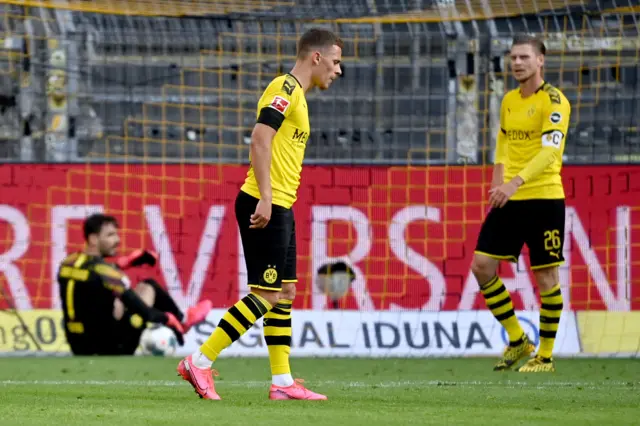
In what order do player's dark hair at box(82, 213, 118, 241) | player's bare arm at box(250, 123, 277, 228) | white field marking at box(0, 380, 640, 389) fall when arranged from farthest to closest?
player's dark hair at box(82, 213, 118, 241), white field marking at box(0, 380, 640, 389), player's bare arm at box(250, 123, 277, 228)

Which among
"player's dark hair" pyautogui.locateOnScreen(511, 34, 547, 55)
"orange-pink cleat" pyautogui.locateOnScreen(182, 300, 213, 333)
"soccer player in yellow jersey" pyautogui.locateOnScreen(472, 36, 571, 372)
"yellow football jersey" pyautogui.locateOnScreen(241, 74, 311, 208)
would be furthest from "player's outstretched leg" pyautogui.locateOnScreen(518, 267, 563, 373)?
"orange-pink cleat" pyautogui.locateOnScreen(182, 300, 213, 333)

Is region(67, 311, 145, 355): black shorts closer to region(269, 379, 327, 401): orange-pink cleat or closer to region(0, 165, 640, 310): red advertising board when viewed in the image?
region(0, 165, 640, 310): red advertising board

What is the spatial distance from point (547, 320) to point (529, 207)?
2.47 ft

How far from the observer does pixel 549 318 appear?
349 inches

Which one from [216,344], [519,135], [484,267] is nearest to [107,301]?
[484,267]

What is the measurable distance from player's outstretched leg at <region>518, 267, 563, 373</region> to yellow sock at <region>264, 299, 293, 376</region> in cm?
253

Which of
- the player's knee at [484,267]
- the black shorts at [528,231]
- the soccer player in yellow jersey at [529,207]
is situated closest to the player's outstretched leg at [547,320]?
the soccer player in yellow jersey at [529,207]

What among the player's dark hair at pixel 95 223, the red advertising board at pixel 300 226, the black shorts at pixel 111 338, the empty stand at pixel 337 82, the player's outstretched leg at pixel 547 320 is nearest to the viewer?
the player's outstretched leg at pixel 547 320

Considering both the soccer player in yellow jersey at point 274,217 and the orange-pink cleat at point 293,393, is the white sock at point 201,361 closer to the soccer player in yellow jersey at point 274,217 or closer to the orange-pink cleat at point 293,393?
the soccer player in yellow jersey at point 274,217

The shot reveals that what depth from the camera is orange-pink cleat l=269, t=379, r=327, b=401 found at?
6.49 meters

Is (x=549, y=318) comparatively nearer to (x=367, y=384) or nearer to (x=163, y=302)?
(x=367, y=384)

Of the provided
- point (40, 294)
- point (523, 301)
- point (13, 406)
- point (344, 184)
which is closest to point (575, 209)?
point (523, 301)

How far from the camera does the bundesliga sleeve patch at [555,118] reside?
27.8 feet

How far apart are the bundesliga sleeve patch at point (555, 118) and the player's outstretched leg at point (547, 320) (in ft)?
3.25
